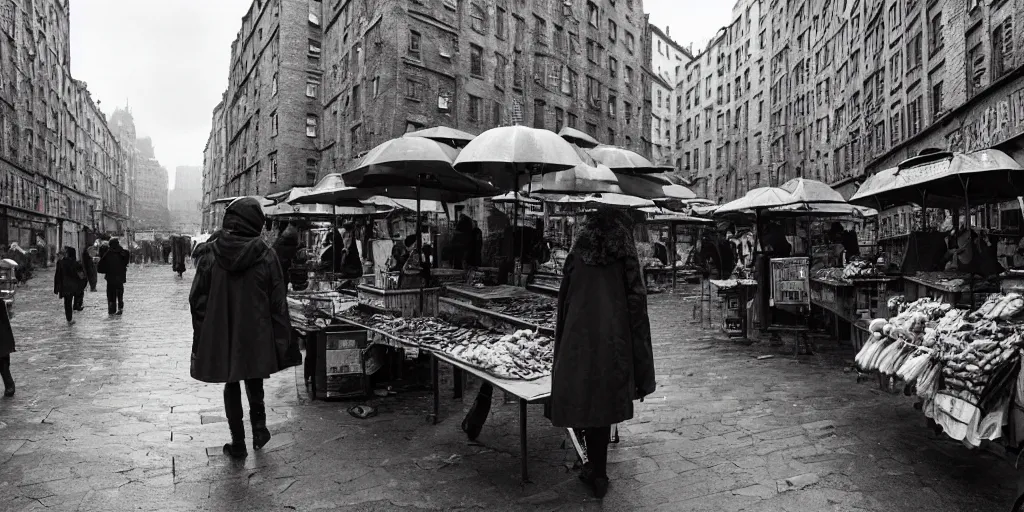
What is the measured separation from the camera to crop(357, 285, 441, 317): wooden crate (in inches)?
295

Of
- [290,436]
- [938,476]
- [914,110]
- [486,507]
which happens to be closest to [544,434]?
[486,507]

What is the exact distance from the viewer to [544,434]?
18.2 feet

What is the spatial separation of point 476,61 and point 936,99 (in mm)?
18769

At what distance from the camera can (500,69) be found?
32562 millimetres

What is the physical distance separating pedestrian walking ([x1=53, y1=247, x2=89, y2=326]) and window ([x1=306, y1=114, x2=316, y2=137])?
79.7 feet

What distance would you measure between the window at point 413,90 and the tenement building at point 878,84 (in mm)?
18974

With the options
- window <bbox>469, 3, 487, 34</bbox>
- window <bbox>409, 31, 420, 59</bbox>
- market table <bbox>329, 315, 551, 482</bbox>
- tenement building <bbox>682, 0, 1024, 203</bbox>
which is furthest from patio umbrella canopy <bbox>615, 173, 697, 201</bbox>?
window <bbox>469, 3, 487, 34</bbox>

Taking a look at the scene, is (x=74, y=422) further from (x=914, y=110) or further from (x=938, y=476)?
(x=914, y=110)

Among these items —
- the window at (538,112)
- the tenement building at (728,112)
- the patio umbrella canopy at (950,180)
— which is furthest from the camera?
the tenement building at (728,112)

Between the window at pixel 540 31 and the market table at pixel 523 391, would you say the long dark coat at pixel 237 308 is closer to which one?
the market table at pixel 523 391

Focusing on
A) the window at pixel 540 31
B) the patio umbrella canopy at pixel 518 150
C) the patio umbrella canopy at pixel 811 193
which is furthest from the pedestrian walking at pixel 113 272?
the window at pixel 540 31

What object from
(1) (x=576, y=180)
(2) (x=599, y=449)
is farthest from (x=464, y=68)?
(2) (x=599, y=449)

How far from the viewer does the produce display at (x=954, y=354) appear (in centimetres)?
390

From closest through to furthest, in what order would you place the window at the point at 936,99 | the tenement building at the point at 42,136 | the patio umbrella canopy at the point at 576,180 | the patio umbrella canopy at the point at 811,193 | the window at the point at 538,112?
the patio umbrella canopy at the point at 576,180 < the patio umbrella canopy at the point at 811,193 < the window at the point at 936,99 < the tenement building at the point at 42,136 < the window at the point at 538,112
